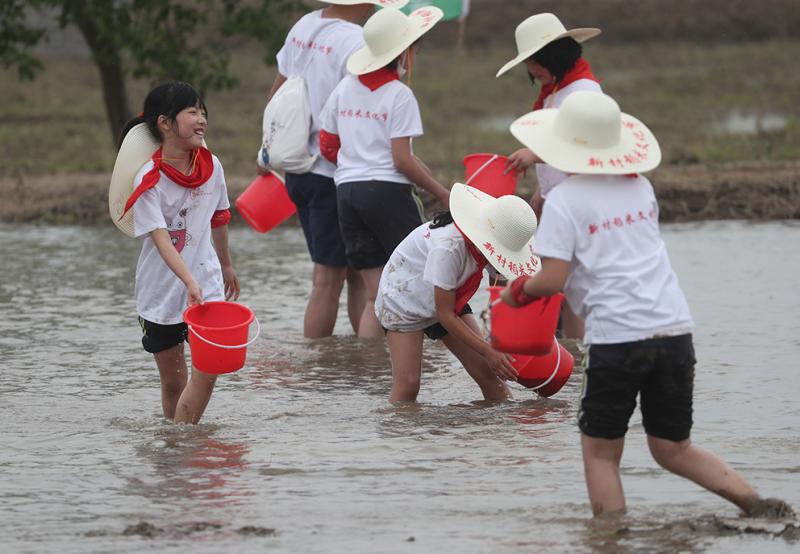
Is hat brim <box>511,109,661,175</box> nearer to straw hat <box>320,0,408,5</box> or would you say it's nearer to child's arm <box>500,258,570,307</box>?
child's arm <box>500,258,570,307</box>

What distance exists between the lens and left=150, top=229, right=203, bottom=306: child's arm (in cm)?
574

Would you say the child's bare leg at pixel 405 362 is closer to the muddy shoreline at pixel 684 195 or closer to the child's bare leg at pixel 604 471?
the child's bare leg at pixel 604 471

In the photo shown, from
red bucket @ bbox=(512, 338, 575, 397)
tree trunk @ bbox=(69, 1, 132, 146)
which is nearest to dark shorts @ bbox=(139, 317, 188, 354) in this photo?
red bucket @ bbox=(512, 338, 575, 397)

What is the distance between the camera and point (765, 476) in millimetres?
5492

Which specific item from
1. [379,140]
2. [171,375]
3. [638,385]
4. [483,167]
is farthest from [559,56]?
[638,385]

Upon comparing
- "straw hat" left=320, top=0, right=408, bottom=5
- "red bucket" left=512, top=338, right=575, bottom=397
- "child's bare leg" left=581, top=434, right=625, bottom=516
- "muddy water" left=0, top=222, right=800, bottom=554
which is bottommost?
"muddy water" left=0, top=222, right=800, bottom=554

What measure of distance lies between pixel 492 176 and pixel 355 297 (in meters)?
1.68

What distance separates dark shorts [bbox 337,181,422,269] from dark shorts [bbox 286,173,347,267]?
14.4 inches

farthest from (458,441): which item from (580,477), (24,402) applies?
(24,402)

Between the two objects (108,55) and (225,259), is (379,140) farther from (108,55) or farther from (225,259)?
(108,55)

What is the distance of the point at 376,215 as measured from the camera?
7512 mm

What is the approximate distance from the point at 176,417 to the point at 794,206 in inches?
269

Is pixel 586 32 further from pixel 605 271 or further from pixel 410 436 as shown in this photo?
pixel 605 271

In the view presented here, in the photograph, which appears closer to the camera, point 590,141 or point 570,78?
point 590,141
